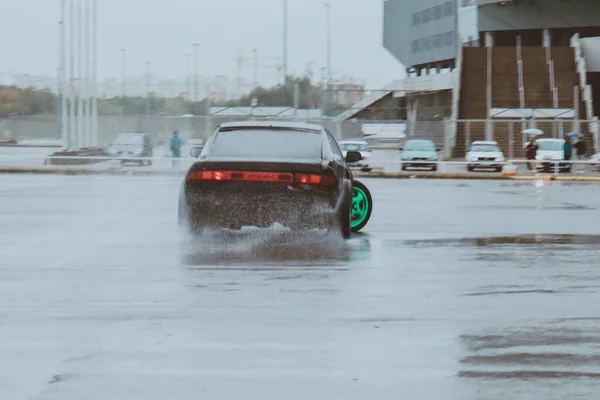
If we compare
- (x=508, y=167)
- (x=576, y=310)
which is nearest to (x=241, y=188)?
(x=576, y=310)

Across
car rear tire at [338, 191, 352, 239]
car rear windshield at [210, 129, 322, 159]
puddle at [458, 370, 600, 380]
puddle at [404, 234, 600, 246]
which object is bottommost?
puddle at [458, 370, 600, 380]

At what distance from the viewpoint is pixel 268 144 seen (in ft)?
44.3

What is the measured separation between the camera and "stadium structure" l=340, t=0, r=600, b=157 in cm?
5781

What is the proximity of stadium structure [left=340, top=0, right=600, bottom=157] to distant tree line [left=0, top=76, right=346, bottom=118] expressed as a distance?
11068 millimetres

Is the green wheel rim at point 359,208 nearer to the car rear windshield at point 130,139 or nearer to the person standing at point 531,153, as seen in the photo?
the person standing at point 531,153

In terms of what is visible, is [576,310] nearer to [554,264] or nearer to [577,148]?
[554,264]

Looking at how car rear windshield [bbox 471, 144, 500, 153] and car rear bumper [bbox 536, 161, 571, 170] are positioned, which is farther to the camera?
car rear windshield [bbox 471, 144, 500, 153]

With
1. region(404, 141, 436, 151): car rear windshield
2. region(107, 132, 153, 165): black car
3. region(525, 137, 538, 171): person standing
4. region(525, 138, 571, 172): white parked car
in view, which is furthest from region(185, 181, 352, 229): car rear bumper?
region(107, 132, 153, 165): black car

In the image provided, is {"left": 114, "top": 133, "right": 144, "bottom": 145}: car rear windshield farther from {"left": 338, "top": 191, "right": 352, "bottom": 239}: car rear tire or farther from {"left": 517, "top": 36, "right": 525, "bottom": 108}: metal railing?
{"left": 338, "top": 191, "right": 352, "bottom": 239}: car rear tire

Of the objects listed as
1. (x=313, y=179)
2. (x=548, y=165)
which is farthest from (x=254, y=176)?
(x=548, y=165)

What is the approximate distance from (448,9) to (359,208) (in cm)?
9289

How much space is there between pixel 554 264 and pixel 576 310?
3.11 metres

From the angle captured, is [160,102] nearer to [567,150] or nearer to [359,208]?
[567,150]

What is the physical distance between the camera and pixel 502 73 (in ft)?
229
